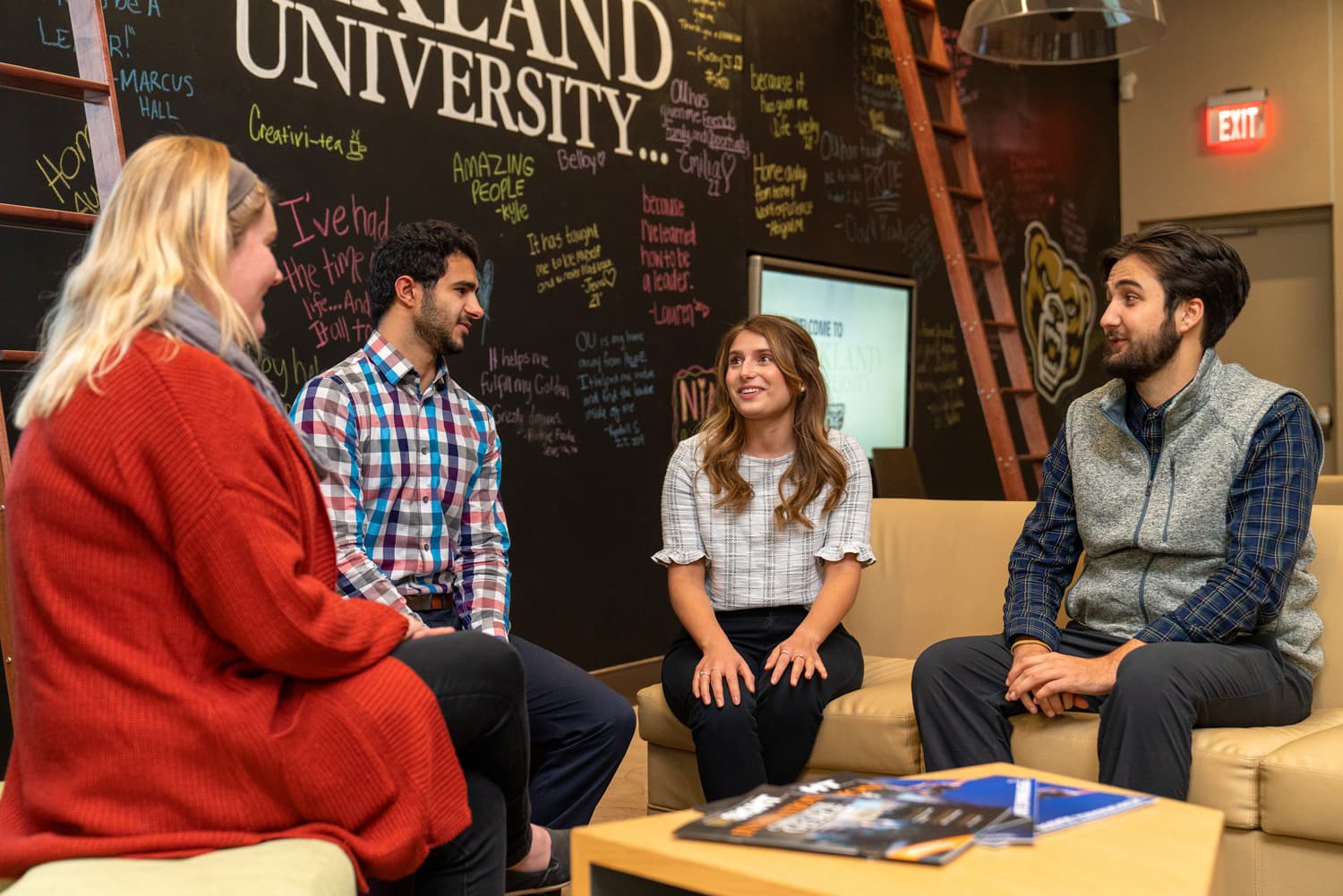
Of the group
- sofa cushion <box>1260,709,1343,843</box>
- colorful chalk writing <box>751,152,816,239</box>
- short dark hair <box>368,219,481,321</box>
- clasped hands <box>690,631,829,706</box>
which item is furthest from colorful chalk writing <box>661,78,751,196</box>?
sofa cushion <box>1260,709,1343,843</box>

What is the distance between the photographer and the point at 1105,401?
101 inches

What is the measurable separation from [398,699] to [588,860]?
314 mm

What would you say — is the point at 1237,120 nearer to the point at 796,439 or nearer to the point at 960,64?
the point at 960,64

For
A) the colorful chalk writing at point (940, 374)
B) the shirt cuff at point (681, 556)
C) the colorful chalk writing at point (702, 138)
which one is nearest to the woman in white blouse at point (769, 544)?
the shirt cuff at point (681, 556)

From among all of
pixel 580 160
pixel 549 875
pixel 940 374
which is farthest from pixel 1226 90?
pixel 549 875

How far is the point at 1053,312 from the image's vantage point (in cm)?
755

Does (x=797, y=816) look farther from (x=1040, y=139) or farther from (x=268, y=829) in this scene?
(x=1040, y=139)

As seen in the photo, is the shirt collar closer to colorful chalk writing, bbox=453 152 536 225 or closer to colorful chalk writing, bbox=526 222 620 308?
colorful chalk writing, bbox=453 152 536 225

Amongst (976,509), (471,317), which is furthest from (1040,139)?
(471,317)

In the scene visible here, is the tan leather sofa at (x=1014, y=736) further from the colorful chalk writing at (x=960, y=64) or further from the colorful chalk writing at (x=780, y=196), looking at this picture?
the colorful chalk writing at (x=960, y=64)

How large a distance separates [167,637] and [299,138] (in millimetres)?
2331

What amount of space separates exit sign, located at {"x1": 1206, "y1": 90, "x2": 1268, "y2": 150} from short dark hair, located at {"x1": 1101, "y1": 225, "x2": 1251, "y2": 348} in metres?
5.70

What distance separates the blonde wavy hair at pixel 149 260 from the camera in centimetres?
141

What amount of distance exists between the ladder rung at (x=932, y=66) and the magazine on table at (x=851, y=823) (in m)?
3.62
